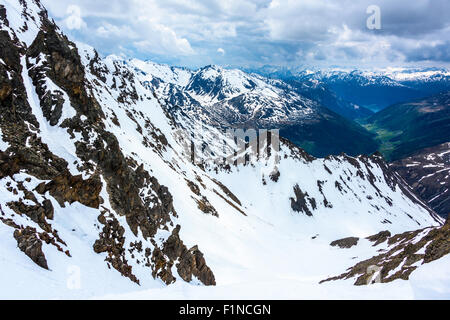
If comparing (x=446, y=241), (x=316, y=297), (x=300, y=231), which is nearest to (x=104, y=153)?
(x=316, y=297)

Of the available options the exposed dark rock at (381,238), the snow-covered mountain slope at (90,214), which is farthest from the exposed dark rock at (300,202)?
the exposed dark rock at (381,238)

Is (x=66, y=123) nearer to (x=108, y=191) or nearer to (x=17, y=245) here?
(x=108, y=191)

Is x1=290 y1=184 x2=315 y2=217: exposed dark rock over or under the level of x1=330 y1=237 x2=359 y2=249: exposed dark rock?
over

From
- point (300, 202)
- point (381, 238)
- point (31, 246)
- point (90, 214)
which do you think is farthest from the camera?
point (300, 202)

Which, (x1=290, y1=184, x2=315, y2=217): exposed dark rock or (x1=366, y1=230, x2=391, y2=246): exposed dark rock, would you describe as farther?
(x1=290, y1=184, x2=315, y2=217): exposed dark rock

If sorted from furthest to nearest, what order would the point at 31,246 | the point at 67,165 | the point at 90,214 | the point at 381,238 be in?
the point at 381,238, the point at 67,165, the point at 90,214, the point at 31,246

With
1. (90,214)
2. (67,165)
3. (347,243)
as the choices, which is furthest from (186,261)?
(347,243)

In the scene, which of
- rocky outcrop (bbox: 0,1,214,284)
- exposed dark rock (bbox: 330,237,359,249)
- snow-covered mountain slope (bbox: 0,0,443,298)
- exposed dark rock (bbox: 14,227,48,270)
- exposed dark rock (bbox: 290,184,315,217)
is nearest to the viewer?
exposed dark rock (bbox: 14,227,48,270)

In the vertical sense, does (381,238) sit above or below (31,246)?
below

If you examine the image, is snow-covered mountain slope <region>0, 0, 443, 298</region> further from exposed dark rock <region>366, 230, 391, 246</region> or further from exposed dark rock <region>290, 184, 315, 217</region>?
exposed dark rock <region>290, 184, 315, 217</region>

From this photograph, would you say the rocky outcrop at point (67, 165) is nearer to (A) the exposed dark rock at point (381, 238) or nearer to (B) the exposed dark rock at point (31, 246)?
(B) the exposed dark rock at point (31, 246)

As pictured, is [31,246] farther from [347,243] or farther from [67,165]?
[347,243]

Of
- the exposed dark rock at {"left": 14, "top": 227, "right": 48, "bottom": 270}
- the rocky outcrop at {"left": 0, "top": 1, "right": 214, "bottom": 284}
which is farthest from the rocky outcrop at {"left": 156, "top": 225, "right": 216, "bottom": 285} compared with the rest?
the exposed dark rock at {"left": 14, "top": 227, "right": 48, "bottom": 270}
